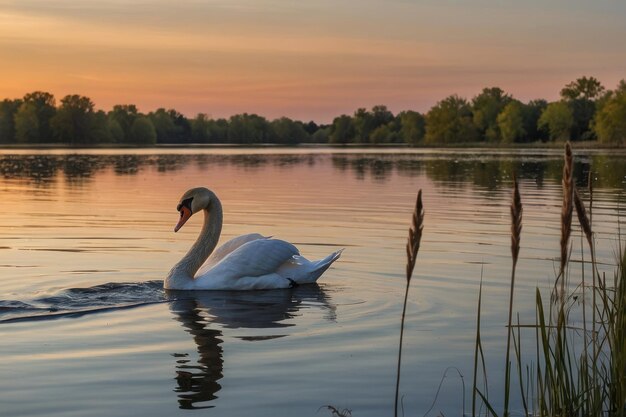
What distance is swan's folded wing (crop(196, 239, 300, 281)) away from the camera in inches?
467

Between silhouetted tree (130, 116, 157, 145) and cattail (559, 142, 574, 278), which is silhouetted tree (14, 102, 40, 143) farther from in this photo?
cattail (559, 142, 574, 278)

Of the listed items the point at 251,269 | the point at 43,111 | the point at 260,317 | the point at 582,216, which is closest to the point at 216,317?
the point at 260,317

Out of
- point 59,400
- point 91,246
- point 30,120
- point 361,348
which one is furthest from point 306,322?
point 30,120

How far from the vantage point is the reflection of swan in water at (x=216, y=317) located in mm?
7078

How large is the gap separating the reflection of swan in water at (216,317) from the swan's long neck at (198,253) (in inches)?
6.9

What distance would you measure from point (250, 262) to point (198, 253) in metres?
0.97

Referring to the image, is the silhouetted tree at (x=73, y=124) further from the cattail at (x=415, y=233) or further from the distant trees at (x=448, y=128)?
the cattail at (x=415, y=233)

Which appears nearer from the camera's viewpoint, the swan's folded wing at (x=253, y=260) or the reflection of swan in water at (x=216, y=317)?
the reflection of swan in water at (x=216, y=317)

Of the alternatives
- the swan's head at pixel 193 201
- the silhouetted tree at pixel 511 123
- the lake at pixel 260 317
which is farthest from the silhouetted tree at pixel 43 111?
the swan's head at pixel 193 201

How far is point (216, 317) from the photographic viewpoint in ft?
33.0

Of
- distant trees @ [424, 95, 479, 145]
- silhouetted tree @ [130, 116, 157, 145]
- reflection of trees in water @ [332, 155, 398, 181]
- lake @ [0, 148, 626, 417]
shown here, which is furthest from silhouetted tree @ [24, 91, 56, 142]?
lake @ [0, 148, 626, 417]

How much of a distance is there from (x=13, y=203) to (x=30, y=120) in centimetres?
16415

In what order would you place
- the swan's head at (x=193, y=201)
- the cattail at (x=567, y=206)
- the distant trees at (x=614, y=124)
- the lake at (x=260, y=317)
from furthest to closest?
the distant trees at (x=614, y=124), the swan's head at (x=193, y=201), the lake at (x=260, y=317), the cattail at (x=567, y=206)

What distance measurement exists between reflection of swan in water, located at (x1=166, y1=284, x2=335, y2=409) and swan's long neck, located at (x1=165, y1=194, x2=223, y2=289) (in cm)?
18
